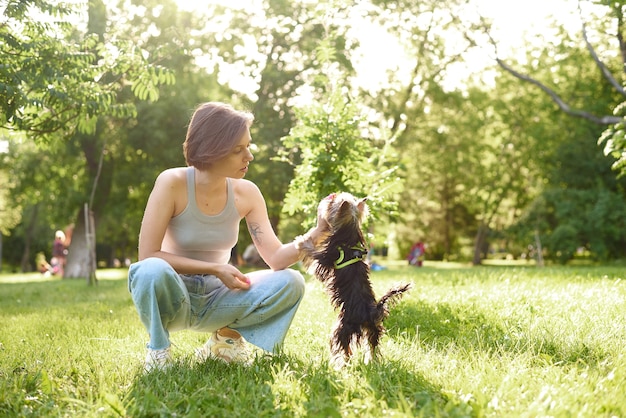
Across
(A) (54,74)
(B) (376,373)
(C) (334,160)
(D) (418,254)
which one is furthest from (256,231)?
(D) (418,254)

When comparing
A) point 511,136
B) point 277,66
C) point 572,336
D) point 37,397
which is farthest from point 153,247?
point 511,136

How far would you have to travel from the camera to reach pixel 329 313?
20.3 ft

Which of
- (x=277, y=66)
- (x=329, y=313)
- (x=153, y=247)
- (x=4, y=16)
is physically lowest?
(x=329, y=313)

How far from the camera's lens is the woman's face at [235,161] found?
12.7 feet

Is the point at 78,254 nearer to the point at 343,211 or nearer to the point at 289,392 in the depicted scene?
the point at 343,211

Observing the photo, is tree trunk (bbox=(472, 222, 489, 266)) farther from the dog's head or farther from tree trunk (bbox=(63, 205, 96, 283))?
the dog's head

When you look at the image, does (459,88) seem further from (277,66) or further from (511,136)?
(277,66)

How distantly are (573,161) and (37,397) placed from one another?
2935 cm

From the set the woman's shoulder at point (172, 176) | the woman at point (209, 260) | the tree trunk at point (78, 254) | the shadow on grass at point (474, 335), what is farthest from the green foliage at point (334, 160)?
the tree trunk at point (78, 254)

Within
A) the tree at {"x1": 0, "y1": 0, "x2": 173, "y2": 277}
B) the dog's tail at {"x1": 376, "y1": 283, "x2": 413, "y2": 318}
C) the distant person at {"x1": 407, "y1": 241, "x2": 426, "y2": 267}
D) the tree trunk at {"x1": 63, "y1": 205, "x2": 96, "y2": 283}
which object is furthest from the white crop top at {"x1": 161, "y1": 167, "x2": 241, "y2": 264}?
the distant person at {"x1": 407, "y1": 241, "x2": 426, "y2": 267}

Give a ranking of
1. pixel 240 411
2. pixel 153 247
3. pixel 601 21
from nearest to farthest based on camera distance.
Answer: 1. pixel 240 411
2. pixel 153 247
3. pixel 601 21

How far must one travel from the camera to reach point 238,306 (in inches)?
157

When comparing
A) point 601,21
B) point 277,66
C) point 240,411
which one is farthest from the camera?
point 277,66

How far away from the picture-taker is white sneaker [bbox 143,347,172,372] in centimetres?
366
